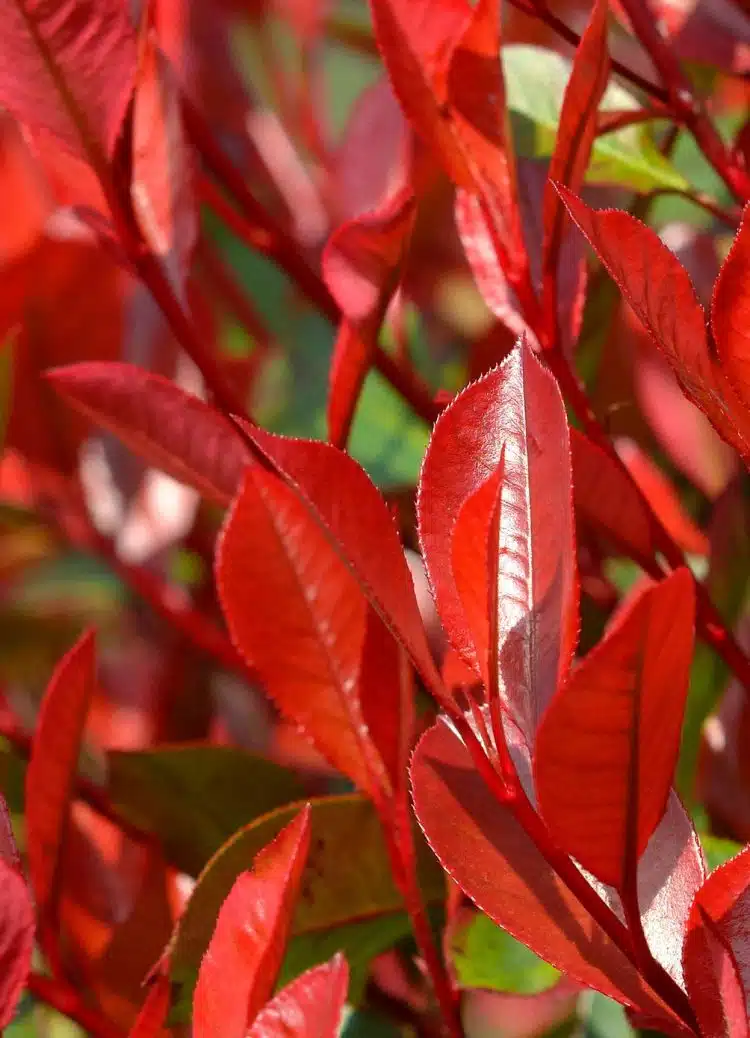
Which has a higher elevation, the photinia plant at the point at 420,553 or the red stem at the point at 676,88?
the red stem at the point at 676,88

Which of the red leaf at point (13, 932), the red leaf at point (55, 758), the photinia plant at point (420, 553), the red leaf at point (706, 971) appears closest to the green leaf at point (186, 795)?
the photinia plant at point (420, 553)

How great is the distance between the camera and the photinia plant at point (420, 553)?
1.24 feet

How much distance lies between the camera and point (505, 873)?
0.40 metres

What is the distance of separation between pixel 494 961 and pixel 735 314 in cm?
33

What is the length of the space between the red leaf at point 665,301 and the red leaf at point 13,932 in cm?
27

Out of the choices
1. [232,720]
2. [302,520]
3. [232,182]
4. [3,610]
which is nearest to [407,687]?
[302,520]

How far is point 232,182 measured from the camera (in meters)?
0.61

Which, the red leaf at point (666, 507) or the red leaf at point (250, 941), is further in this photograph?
the red leaf at point (666, 507)

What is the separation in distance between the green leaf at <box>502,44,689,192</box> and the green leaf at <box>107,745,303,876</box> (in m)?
0.35

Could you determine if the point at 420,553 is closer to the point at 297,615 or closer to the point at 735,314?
the point at 297,615

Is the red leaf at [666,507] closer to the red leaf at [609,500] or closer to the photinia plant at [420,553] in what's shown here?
the photinia plant at [420,553]

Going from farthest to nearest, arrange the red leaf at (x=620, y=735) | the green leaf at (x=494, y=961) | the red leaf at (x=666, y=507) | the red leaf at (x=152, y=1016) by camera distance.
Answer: the red leaf at (x=666, y=507) < the green leaf at (x=494, y=961) < the red leaf at (x=152, y=1016) < the red leaf at (x=620, y=735)

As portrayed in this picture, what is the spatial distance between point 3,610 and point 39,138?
2.67ft

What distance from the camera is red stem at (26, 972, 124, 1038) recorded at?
49 centimetres
